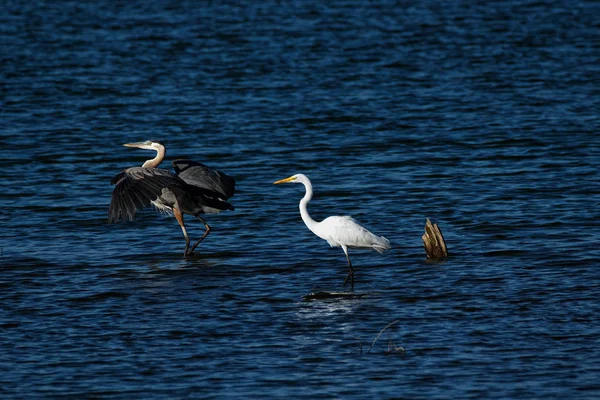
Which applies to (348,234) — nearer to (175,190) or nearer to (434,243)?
(434,243)

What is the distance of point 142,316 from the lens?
1205 centimetres

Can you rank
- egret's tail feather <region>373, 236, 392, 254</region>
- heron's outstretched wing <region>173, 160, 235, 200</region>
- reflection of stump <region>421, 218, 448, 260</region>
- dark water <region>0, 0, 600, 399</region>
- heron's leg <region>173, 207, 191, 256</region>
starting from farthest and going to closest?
heron's outstretched wing <region>173, 160, 235, 200</region>, heron's leg <region>173, 207, 191, 256</region>, reflection of stump <region>421, 218, 448, 260</region>, egret's tail feather <region>373, 236, 392, 254</region>, dark water <region>0, 0, 600, 399</region>

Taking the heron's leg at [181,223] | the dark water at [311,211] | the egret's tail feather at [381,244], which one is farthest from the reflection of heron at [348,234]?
the heron's leg at [181,223]

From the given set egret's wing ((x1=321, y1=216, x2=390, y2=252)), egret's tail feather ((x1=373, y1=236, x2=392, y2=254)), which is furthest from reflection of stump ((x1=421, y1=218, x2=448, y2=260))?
egret's wing ((x1=321, y1=216, x2=390, y2=252))

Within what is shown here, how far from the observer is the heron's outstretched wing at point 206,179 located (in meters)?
15.5

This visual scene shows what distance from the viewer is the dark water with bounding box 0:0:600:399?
10336 millimetres

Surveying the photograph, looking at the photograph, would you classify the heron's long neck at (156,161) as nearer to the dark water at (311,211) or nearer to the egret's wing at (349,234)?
the dark water at (311,211)

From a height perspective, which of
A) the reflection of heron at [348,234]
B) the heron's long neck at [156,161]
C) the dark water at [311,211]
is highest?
the heron's long neck at [156,161]

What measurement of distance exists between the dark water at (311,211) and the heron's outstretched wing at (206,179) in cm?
76

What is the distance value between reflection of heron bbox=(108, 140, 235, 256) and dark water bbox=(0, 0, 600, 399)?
0.59 metres

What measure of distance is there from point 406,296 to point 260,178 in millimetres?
7822

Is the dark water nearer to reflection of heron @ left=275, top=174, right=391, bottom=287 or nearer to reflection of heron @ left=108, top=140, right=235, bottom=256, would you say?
reflection of heron @ left=275, top=174, right=391, bottom=287

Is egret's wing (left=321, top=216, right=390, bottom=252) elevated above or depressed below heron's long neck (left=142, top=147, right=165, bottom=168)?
below

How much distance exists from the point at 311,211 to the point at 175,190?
3.14 metres
